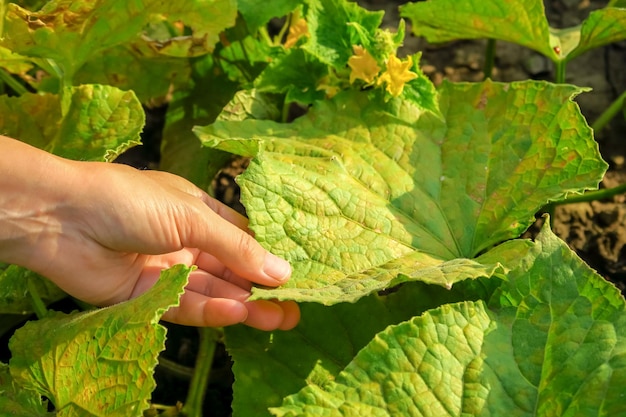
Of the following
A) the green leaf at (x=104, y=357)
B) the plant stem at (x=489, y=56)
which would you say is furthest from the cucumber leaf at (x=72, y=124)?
the plant stem at (x=489, y=56)

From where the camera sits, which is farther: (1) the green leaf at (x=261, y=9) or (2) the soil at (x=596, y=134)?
(2) the soil at (x=596, y=134)

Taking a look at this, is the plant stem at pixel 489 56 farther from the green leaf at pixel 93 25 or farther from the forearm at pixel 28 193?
the forearm at pixel 28 193

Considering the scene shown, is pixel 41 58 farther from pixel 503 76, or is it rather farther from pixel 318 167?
pixel 503 76

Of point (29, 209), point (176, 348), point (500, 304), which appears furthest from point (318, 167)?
point (176, 348)

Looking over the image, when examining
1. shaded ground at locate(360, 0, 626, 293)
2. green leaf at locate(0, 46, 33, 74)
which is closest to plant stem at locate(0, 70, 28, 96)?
green leaf at locate(0, 46, 33, 74)

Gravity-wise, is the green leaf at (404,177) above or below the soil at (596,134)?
above

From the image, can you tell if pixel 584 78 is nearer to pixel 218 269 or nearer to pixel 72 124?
pixel 218 269

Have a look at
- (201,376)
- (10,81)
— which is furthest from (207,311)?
(10,81)
